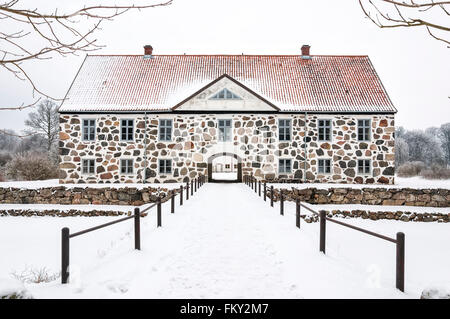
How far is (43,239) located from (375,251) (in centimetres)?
1217

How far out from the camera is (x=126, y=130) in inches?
866

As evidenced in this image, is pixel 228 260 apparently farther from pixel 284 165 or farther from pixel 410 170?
pixel 410 170

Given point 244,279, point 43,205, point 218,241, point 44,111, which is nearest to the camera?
point 244,279

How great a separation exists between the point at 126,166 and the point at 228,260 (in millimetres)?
17360

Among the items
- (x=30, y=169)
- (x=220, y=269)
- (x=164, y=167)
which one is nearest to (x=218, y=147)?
(x=164, y=167)

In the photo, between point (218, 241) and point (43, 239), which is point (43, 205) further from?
point (218, 241)

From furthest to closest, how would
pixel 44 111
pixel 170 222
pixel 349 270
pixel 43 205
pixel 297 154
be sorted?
pixel 44 111 < pixel 297 154 < pixel 43 205 < pixel 170 222 < pixel 349 270

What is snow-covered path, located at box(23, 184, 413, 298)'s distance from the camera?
444 centimetres

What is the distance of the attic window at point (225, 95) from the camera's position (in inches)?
858

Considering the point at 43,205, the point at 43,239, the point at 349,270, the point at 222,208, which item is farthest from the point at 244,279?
the point at 43,205

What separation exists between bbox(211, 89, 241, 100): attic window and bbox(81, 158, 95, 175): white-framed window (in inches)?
372

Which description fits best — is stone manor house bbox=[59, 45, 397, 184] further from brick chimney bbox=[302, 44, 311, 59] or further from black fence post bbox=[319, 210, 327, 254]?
black fence post bbox=[319, 210, 327, 254]

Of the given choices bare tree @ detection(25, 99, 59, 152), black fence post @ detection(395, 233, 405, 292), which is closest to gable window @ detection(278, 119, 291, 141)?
black fence post @ detection(395, 233, 405, 292)

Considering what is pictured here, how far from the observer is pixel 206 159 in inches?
866
